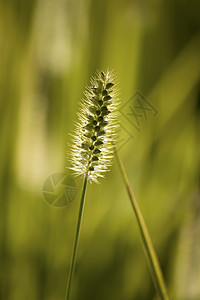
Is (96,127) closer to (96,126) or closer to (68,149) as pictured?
(96,126)

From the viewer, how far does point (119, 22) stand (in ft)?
2.25

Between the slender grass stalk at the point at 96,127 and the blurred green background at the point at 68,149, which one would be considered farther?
the blurred green background at the point at 68,149

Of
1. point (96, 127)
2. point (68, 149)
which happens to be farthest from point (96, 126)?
point (68, 149)

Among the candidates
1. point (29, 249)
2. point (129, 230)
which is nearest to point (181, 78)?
point (129, 230)

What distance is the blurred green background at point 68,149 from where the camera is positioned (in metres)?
0.47

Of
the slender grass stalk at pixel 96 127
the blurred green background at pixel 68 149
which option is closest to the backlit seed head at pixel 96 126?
the slender grass stalk at pixel 96 127

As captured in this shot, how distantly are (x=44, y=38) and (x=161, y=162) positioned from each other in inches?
13.2

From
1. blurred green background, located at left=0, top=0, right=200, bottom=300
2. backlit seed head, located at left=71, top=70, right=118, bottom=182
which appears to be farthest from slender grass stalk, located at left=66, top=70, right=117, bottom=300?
blurred green background, located at left=0, top=0, right=200, bottom=300

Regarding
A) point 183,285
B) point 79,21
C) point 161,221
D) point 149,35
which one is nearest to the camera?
point 183,285

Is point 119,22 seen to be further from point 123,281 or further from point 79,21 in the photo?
point 123,281

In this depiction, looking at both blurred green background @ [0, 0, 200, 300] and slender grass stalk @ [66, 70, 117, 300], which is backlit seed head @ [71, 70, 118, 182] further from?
blurred green background @ [0, 0, 200, 300]

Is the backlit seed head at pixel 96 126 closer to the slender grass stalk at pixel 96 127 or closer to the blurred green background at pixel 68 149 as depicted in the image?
the slender grass stalk at pixel 96 127

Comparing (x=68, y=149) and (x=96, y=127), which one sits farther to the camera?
(x=68, y=149)

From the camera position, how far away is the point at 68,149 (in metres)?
0.56
